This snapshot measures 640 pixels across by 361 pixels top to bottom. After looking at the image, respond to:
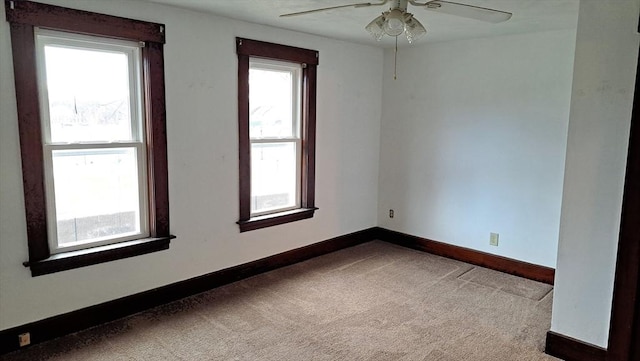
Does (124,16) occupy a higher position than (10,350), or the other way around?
(124,16)

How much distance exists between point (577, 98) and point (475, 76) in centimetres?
179

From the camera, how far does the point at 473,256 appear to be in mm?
4410

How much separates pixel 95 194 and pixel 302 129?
6.51ft

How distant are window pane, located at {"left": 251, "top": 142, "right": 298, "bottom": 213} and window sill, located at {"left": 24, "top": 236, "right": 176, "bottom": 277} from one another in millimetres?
975

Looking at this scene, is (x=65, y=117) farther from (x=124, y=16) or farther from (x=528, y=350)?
(x=528, y=350)

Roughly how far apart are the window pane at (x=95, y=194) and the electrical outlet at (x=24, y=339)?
1.90 ft

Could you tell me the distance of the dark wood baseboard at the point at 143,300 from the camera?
2.75 meters

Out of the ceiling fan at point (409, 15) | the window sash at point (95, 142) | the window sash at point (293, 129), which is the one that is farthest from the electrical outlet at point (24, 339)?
the ceiling fan at point (409, 15)

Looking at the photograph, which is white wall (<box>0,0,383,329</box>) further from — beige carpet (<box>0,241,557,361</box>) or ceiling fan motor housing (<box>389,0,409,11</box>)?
ceiling fan motor housing (<box>389,0,409,11</box>)


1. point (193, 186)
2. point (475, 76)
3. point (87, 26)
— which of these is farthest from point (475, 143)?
point (87, 26)

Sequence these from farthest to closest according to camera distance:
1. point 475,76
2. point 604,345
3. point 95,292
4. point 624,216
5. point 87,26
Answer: point 475,76 → point 95,292 → point 87,26 → point 604,345 → point 624,216

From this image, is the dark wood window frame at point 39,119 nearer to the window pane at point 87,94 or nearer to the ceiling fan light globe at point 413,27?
the window pane at point 87,94

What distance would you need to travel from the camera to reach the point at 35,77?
2.61 metres

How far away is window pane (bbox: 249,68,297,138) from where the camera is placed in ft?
12.7
